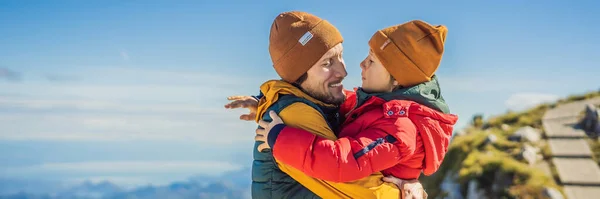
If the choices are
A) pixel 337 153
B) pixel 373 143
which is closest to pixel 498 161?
pixel 373 143

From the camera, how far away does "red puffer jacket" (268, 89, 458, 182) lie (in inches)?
140

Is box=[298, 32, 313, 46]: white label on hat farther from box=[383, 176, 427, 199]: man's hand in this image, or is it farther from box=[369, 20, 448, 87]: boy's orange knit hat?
box=[383, 176, 427, 199]: man's hand

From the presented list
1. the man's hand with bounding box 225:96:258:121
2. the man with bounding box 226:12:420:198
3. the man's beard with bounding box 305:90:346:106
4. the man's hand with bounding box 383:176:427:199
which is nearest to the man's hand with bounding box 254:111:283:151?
the man with bounding box 226:12:420:198

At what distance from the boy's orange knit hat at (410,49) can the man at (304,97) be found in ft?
1.07

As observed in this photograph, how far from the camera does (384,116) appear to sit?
372cm

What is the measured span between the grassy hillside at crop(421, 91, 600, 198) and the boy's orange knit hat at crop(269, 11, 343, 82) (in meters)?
9.10

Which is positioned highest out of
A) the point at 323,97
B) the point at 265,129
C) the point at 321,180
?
the point at 323,97

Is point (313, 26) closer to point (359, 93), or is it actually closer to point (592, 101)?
point (359, 93)

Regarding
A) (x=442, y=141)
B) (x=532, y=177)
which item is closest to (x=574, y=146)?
(x=532, y=177)

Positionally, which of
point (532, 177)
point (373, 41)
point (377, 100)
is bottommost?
point (532, 177)

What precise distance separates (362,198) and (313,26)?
3.45 ft

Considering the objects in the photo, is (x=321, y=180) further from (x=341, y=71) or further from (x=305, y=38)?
(x=305, y=38)

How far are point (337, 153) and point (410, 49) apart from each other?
0.78m

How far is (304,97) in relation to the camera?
3.96 metres
